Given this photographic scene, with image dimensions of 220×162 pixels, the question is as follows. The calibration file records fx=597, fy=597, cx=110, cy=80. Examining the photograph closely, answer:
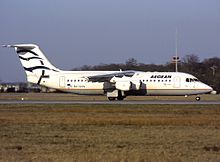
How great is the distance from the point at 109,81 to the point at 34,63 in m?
9.58

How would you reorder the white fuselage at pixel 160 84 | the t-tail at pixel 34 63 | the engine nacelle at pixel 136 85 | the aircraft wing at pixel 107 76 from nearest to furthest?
the engine nacelle at pixel 136 85 → the white fuselage at pixel 160 84 → the aircraft wing at pixel 107 76 → the t-tail at pixel 34 63

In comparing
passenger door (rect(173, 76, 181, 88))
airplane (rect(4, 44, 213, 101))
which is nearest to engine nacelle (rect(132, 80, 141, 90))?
airplane (rect(4, 44, 213, 101))

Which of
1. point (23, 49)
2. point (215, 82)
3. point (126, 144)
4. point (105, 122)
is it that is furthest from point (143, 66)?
point (126, 144)

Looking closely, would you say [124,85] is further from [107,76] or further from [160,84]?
[160,84]

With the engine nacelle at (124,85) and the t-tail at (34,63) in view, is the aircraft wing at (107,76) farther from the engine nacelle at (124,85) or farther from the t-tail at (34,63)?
the t-tail at (34,63)

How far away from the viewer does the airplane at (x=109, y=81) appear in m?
63.7

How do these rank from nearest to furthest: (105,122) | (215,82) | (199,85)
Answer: (105,122)
(199,85)
(215,82)

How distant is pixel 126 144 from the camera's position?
1850cm

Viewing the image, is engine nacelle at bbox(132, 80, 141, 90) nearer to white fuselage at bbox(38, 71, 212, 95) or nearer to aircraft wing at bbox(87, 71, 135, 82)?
white fuselage at bbox(38, 71, 212, 95)

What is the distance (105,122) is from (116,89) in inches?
1431

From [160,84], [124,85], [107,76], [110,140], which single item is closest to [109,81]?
[107,76]

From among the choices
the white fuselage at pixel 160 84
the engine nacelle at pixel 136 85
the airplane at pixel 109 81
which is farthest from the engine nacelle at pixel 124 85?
the engine nacelle at pixel 136 85

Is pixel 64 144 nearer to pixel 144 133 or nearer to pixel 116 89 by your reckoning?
pixel 144 133

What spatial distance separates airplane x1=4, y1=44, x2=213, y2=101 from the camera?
209ft
